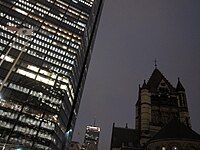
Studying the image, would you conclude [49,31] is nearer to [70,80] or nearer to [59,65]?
[59,65]

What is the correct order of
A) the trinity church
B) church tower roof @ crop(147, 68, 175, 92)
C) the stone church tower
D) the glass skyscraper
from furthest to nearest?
church tower roof @ crop(147, 68, 175, 92) < the glass skyscraper < the stone church tower < the trinity church

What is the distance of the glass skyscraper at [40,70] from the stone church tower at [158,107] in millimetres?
26989

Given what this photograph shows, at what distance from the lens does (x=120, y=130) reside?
75.1 m

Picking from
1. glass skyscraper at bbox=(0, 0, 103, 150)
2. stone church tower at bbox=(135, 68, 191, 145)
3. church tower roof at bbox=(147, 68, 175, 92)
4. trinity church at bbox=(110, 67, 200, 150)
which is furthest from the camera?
church tower roof at bbox=(147, 68, 175, 92)

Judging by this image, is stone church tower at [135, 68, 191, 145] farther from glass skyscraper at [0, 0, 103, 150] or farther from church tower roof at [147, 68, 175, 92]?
glass skyscraper at [0, 0, 103, 150]

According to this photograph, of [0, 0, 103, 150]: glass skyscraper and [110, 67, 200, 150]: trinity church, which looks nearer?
[110, 67, 200, 150]: trinity church

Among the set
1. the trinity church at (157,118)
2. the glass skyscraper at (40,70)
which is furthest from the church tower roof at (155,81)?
the glass skyscraper at (40,70)

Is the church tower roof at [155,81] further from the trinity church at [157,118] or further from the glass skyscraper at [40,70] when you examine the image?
the glass skyscraper at [40,70]

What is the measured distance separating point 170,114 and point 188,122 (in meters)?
5.16

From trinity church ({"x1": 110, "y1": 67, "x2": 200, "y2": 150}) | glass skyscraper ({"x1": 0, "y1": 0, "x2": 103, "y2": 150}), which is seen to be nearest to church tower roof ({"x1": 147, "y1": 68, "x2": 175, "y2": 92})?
trinity church ({"x1": 110, "y1": 67, "x2": 200, "y2": 150})

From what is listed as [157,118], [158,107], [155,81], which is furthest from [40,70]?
[157,118]

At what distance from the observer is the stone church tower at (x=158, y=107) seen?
6128 centimetres

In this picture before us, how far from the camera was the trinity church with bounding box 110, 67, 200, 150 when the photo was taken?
49144mm

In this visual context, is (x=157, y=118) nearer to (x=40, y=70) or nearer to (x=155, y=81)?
(x=155, y=81)
